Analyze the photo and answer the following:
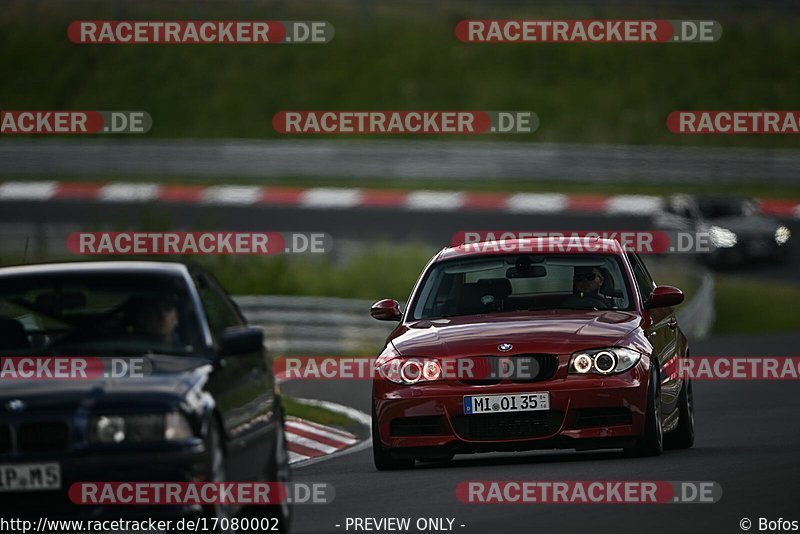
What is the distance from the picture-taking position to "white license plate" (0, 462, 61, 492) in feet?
26.1

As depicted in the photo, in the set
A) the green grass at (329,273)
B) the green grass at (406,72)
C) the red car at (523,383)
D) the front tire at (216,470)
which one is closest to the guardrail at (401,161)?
the green grass at (406,72)

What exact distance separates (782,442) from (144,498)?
263 inches

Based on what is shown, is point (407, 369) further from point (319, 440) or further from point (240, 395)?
point (319, 440)

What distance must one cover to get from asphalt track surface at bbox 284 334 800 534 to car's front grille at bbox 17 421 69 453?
5.91 ft

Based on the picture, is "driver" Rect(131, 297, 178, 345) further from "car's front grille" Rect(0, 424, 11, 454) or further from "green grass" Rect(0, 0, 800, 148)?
"green grass" Rect(0, 0, 800, 148)

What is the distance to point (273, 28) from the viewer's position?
44.5 metres

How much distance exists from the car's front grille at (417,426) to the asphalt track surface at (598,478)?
259mm

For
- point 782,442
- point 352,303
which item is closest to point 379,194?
point 352,303

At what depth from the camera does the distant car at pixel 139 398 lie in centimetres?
796

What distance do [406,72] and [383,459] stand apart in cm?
3629

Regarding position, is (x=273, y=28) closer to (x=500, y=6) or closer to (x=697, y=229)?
(x=500, y=6)

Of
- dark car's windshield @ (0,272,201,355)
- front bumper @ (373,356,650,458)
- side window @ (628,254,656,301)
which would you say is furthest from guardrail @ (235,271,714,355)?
dark car's windshield @ (0,272,201,355)

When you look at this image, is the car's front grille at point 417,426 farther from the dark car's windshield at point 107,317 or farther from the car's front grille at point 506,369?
the dark car's windshield at point 107,317

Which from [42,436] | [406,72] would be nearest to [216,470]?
[42,436]
